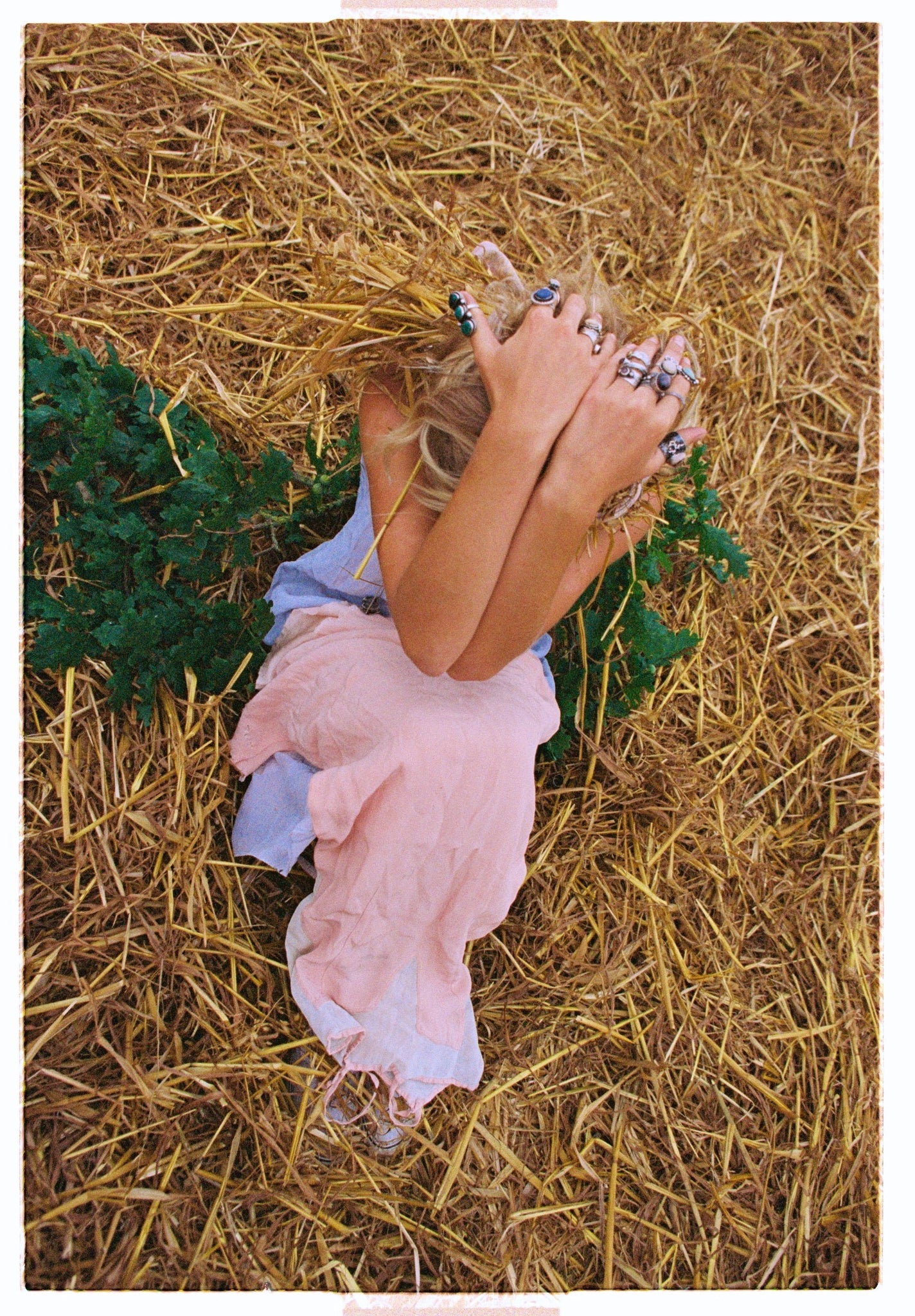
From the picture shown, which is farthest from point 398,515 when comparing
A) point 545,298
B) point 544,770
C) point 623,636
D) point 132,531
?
point 544,770

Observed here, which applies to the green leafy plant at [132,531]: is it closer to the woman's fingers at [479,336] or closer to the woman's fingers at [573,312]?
the woman's fingers at [479,336]

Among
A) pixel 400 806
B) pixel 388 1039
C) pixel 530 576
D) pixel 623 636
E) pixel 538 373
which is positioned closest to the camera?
pixel 538 373

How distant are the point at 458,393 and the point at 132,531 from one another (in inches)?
36.5

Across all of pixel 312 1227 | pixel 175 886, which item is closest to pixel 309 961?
pixel 175 886

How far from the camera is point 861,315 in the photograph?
3268 millimetres

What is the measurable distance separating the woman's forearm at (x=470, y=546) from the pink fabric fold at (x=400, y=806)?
18 cm

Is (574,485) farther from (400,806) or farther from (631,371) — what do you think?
(400,806)

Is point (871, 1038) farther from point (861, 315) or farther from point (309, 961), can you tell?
point (861, 315)

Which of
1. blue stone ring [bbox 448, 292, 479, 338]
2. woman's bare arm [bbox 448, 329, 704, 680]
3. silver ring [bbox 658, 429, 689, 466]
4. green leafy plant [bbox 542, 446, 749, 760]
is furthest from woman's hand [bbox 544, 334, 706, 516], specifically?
green leafy plant [bbox 542, 446, 749, 760]

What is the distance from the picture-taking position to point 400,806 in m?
1.78

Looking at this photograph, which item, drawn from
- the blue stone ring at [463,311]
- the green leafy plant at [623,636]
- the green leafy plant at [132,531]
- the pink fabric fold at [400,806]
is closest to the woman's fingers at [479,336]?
the blue stone ring at [463,311]

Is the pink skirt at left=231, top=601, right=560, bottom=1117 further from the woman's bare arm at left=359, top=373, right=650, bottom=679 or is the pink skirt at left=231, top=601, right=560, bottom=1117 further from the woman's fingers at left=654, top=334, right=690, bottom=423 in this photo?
the woman's fingers at left=654, top=334, right=690, bottom=423

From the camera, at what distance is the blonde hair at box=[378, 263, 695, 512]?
1.67 meters

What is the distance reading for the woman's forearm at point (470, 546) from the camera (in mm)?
1558
